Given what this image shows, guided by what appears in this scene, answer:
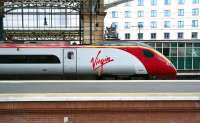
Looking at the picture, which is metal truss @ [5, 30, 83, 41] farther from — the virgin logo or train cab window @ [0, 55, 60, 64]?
the virgin logo

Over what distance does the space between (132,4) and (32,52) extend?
78058mm

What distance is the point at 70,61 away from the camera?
24047 mm

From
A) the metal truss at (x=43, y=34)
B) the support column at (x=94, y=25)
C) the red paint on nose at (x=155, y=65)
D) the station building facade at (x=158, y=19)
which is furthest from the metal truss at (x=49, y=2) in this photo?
the station building facade at (x=158, y=19)

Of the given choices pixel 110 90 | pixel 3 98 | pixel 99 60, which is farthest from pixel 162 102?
pixel 99 60

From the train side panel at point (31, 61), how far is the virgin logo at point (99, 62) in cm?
185

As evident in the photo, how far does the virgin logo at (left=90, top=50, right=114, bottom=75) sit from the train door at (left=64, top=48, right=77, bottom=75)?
102 centimetres

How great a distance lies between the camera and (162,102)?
1173cm

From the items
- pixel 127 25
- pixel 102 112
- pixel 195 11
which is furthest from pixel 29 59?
pixel 195 11

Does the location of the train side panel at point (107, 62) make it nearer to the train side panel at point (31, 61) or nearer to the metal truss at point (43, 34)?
the train side panel at point (31, 61)

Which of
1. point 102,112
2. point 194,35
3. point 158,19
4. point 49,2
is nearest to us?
point 102,112

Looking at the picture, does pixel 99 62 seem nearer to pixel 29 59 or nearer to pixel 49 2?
pixel 29 59

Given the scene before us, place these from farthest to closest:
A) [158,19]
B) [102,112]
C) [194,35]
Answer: [158,19], [194,35], [102,112]

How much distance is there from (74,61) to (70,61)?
9.3 inches

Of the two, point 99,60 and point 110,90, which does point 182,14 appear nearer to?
point 99,60
